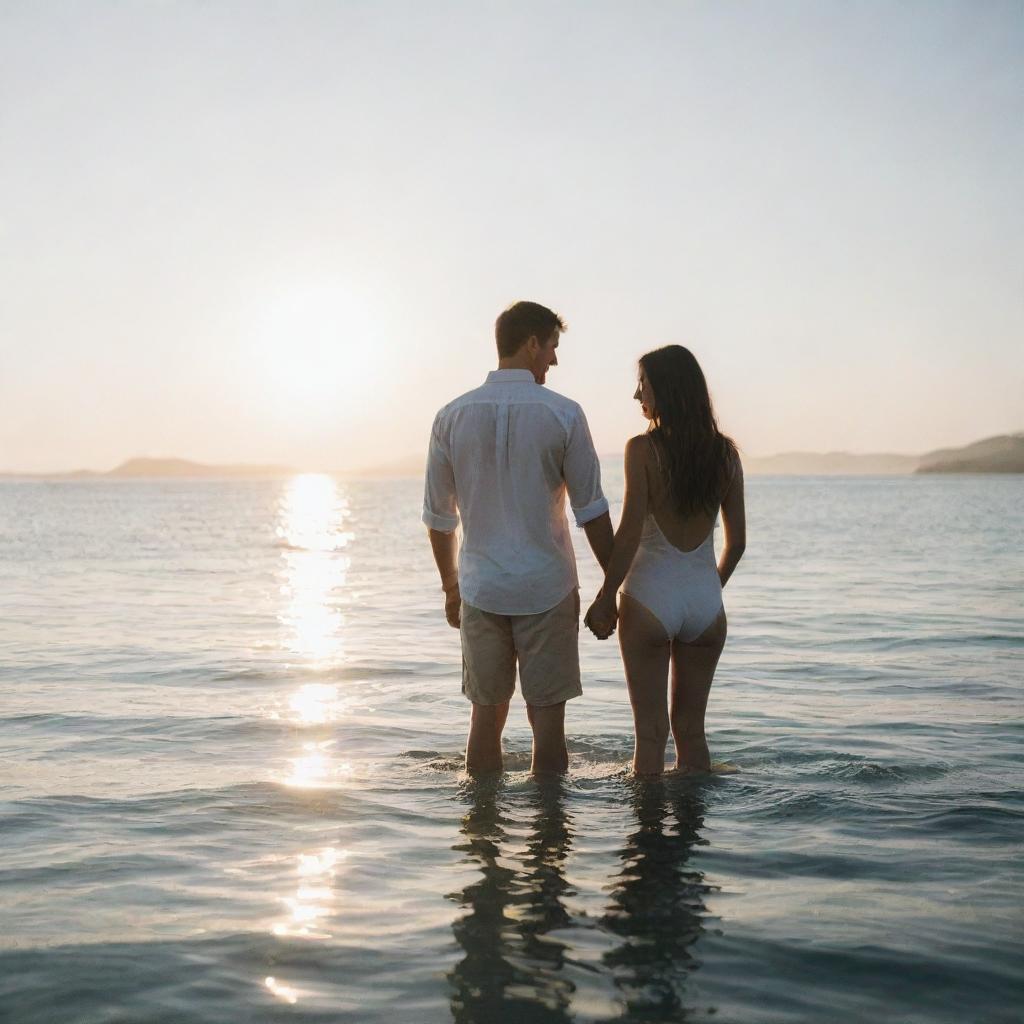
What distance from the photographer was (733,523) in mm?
5586

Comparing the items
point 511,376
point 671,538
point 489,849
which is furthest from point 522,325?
point 489,849

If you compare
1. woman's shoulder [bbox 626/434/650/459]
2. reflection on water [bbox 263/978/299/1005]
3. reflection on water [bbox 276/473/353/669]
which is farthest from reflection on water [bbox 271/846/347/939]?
reflection on water [bbox 276/473/353/669]

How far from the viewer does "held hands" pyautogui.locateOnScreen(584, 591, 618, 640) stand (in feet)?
17.7

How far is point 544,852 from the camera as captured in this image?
4.96 metres

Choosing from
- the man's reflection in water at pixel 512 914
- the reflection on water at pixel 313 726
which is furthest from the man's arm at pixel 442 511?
the reflection on water at pixel 313 726

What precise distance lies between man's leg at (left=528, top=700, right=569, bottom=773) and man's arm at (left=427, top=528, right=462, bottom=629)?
586 millimetres

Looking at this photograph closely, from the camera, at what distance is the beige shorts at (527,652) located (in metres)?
5.42

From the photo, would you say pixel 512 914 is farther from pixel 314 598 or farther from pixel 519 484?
pixel 314 598

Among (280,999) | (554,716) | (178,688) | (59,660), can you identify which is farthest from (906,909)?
(59,660)

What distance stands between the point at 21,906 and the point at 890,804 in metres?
4.01

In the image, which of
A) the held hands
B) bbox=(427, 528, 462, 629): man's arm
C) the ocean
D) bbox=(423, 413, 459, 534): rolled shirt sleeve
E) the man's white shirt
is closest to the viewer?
the ocean

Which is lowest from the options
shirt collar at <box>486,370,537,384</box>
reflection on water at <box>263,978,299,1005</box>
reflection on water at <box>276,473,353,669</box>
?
reflection on water at <box>276,473,353,669</box>

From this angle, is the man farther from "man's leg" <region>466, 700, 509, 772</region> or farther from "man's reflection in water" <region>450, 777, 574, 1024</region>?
"man's reflection in water" <region>450, 777, 574, 1024</region>

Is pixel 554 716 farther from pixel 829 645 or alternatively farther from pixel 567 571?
pixel 829 645
